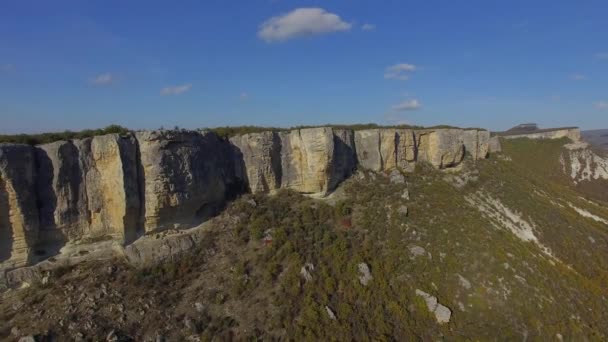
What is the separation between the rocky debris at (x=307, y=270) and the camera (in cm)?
1661

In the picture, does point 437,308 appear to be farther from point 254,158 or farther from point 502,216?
point 254,158

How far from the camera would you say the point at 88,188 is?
15602 millimetres

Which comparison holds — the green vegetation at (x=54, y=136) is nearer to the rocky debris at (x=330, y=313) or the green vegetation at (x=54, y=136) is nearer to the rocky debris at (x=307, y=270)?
the rocky debris at (x=307, y=270)

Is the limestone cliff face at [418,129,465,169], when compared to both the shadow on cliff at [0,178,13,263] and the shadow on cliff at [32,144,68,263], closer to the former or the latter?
the shadow on cliff at [32,144,68,263]

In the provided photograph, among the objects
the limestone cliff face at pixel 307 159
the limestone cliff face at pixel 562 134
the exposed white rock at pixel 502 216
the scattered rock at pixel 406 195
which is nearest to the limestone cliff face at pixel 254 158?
the limestone cliff face at pixel 307 159

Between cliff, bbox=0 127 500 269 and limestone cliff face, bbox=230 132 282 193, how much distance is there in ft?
0.23

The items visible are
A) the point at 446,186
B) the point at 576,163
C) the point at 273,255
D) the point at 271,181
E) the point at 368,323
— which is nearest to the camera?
the point at 368,323

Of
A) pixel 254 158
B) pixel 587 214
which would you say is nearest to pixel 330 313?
pixel 254 158

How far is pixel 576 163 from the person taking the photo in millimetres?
55469

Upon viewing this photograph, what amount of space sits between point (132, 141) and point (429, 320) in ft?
57.3

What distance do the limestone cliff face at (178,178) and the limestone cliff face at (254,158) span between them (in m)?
1.93

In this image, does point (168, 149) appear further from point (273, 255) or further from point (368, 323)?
point (368, 323)

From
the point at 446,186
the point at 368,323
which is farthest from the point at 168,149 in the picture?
the point at 446,186

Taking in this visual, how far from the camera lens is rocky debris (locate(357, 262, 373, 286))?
666 inches
